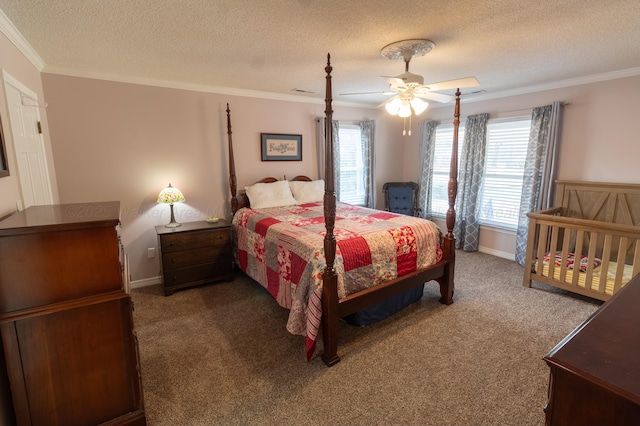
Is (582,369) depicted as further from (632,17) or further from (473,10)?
(632,17)

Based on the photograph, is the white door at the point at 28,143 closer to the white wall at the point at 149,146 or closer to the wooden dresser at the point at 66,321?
the white wall at the point at 149,146

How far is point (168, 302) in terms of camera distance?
3.27 m

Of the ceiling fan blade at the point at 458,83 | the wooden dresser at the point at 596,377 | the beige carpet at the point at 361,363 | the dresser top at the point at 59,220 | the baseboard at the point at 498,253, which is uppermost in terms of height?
the ceiling fan blade at the point at 458,83

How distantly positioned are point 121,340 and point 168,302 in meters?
1.82

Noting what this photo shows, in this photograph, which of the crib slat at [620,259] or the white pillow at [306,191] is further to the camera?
the white pillow at [306,191]

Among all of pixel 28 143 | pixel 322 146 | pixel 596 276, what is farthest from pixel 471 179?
pixel 28 143

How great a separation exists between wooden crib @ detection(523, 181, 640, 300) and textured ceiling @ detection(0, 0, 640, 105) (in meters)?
1.34

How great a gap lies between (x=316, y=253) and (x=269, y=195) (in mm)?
1970

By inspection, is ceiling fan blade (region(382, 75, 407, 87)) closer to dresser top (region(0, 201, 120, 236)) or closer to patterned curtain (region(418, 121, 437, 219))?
dresser top (region(0, 201, 120, 236))

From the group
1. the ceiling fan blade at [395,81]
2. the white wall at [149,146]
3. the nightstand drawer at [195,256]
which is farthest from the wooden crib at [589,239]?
the nightstand drawer at [195,256]

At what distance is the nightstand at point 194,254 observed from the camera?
11.1 ft

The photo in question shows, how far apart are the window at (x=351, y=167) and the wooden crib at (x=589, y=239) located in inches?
101

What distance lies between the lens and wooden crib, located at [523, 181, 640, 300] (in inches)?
116

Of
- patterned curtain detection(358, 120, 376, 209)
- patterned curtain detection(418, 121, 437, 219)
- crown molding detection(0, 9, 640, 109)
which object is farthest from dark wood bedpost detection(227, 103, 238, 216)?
patterned curtain detection(418, 121, 437, 219)
